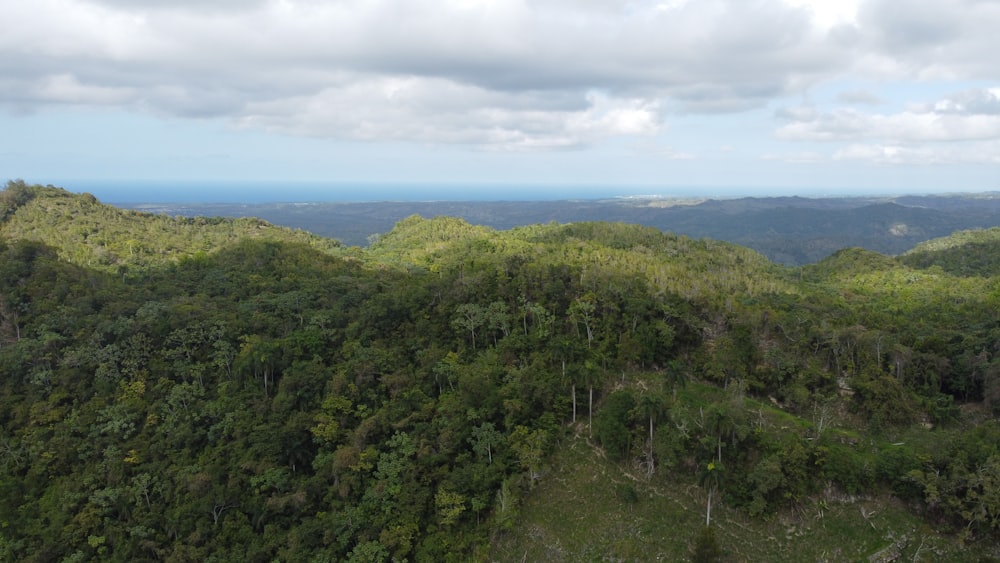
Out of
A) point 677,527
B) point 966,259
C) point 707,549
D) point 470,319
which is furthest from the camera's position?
point 966,259

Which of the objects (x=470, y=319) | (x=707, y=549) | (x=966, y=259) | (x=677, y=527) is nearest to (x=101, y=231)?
(x=470, y=319)

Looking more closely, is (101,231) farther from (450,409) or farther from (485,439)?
(485,439)

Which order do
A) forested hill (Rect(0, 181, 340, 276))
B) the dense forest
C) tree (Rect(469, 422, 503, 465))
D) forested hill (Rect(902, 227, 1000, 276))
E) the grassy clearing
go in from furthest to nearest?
forested hill (Rect(902, 227, 1000, 276)), forested hill (Rect(0, 181, 340, 276)), tree (Rect(469, 422, 503, 465)), the dense forest, the grassy clearing

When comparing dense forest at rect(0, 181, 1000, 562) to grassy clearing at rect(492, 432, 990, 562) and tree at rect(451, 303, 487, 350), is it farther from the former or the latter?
grassy clearing at rect(492, 432, 990, 562)

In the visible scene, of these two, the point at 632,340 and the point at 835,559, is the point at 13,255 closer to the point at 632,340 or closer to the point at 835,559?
the point at 632,340

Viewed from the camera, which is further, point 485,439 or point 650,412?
→ point 485,439

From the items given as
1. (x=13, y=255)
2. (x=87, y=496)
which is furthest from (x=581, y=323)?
(x=13, y=255)

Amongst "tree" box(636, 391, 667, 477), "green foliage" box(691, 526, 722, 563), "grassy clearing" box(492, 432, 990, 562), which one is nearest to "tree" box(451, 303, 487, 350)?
"grassy clearing" box(492, 432, 990, 562)
